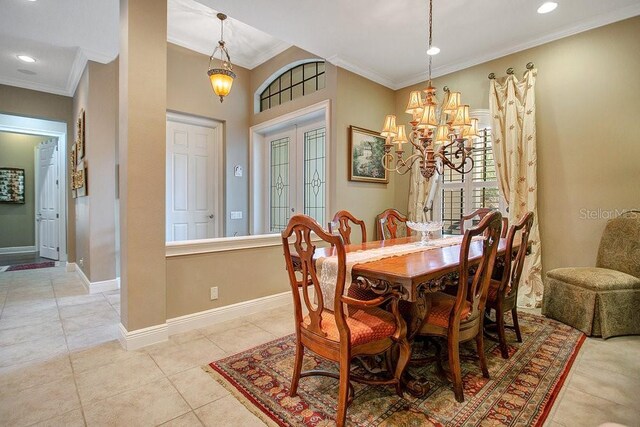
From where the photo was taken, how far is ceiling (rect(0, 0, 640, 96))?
9.57 feet

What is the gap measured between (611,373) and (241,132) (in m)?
5.09

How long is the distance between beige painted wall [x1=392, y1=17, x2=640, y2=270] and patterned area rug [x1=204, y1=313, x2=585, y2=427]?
55.1 inches

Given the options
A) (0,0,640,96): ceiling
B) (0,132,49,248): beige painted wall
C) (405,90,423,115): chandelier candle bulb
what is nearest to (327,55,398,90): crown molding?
(0,0,640,96): ceiling

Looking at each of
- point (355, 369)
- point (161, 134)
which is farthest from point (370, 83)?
point (355, 369)

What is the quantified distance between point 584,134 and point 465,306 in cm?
266

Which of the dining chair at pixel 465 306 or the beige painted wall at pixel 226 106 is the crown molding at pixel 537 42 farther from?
the dining chair at pixel 465 306

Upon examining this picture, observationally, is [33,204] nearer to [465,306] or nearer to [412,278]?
[412,278]

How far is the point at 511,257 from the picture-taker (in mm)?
2236

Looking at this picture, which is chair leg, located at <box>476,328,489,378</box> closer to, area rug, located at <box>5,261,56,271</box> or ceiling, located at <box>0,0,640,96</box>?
ceiling, located at <box>0,0,640,96</box>

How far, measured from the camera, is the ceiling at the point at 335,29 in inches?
115

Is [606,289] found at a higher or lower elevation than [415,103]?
lower

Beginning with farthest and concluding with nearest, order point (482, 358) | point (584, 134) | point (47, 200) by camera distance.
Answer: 1. point (47, 200)
2. point (584, 134)
3. point (482, 358)

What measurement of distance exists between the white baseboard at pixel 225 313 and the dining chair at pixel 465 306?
74.7 inches

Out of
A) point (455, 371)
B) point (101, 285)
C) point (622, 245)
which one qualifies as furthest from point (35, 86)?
point (622, 245)
